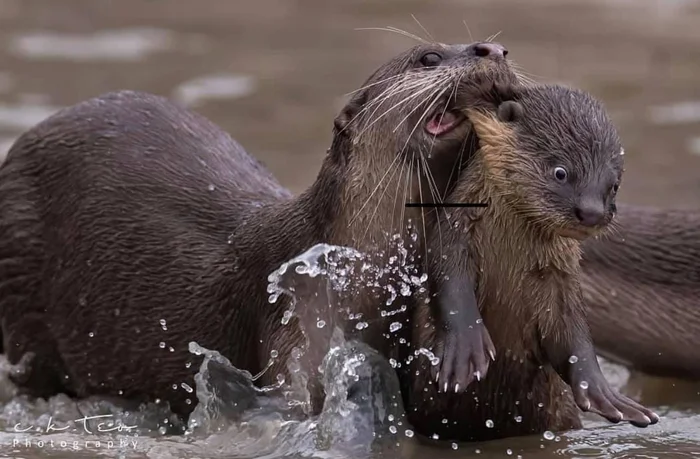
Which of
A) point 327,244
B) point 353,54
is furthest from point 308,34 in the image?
point 327,244

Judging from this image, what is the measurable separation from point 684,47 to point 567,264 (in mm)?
5660

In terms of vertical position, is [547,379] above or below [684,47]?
below

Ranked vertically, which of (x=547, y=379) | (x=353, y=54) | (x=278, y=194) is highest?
(x=353, y=54)

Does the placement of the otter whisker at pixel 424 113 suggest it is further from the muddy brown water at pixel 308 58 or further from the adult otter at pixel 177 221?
the muddy brown water at pixel 308 58

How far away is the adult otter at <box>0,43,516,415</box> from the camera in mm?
3777

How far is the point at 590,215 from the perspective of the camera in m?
3.38

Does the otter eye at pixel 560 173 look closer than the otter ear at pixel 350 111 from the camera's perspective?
Yes

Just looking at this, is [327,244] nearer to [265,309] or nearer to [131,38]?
[265,309]

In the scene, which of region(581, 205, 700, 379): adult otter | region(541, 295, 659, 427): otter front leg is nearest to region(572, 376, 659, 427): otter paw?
region(541, 295, 659, 427): otter front leg

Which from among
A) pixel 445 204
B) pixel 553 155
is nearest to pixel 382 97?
pixel 445 204

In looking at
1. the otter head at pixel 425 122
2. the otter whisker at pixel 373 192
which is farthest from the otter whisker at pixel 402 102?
the otter whisker at pixel 373 192

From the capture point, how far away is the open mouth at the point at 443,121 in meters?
3.71

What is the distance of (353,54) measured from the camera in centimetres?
912
